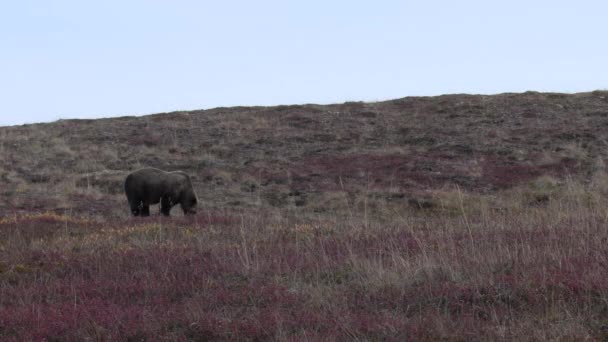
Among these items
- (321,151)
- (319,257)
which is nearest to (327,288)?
(319,257)

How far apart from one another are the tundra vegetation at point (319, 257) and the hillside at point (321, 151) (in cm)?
17

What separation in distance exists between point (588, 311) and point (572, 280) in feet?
1.88

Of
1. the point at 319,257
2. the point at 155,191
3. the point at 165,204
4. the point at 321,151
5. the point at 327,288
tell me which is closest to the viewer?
the point at 327,288

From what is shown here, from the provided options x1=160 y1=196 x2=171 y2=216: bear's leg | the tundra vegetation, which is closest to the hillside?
the tundra vegetation

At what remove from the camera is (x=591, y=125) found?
2970cm

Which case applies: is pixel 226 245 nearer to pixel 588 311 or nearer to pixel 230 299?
pixel 230 299

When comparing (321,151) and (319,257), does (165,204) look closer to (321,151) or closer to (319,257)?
(319,257)

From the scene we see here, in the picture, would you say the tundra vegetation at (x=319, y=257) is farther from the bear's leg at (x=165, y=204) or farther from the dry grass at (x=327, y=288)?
the bear's leg at (x=165, y=204)

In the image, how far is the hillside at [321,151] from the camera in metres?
21.3

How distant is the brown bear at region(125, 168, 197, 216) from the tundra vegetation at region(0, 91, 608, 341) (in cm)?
160

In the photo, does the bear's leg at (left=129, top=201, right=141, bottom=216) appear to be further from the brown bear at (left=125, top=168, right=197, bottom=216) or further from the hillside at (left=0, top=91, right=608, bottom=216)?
the hillside at (left=0, top=91, right=608, bottom=216)

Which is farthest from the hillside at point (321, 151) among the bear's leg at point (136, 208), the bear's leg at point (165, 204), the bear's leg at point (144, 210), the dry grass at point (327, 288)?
the dry grass at point (327, 288)

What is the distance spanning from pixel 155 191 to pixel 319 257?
9.79 meters

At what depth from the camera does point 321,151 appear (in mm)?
28516
